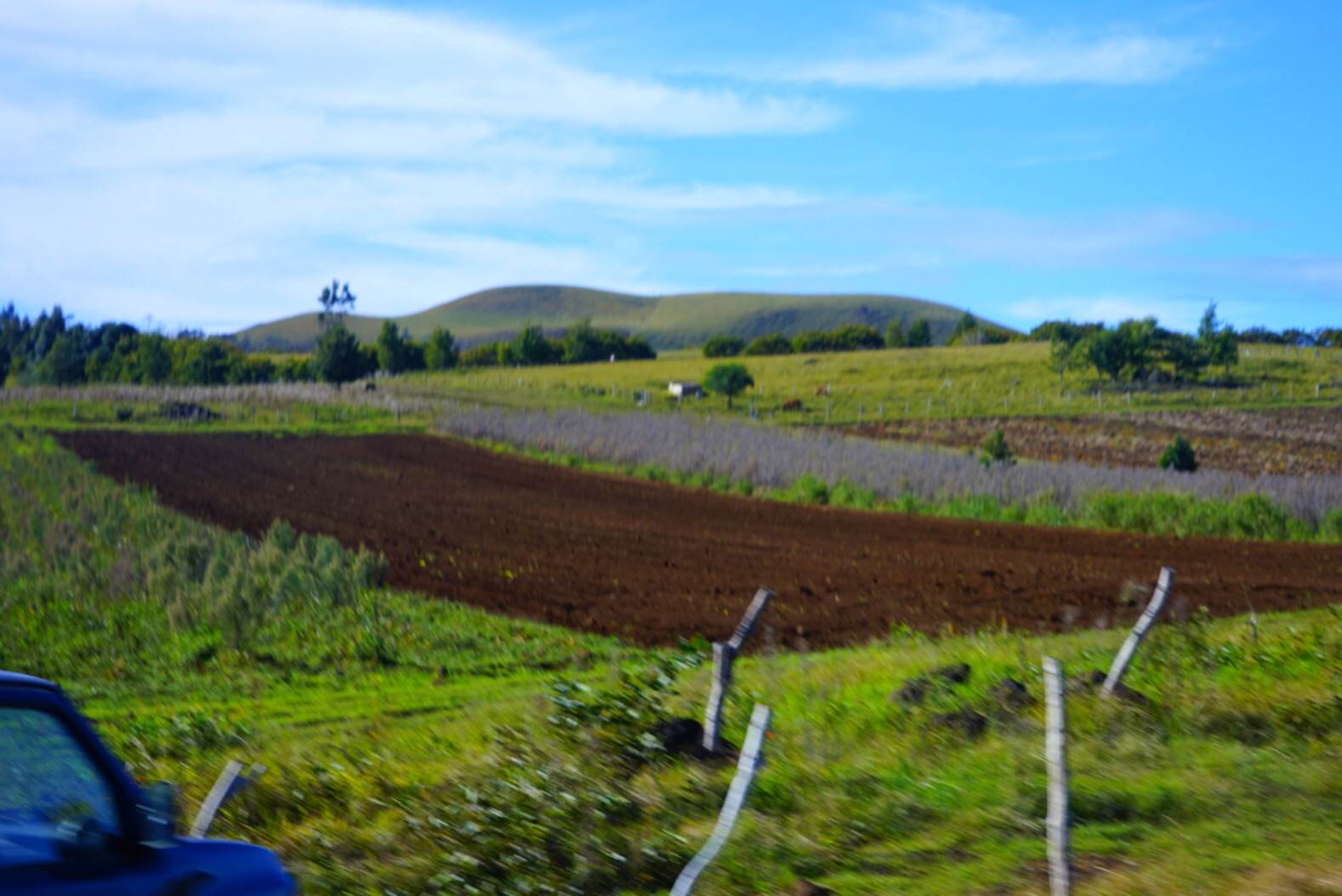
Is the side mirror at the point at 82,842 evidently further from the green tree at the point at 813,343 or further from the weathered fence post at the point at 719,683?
the green tree at the point at 813,343

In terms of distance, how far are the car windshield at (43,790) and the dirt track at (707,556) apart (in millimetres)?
10151

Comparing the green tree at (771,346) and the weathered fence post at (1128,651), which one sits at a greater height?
the green tree at (771,346)

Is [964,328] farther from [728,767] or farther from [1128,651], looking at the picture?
[728,767]

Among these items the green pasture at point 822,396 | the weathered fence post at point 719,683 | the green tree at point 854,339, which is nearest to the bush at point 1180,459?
the green pasture at point 822,396

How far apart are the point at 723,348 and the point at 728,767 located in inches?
4782

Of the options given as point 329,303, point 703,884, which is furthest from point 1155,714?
point 329,303

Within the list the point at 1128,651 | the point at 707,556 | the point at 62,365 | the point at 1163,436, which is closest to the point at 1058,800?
the point at 1128,651

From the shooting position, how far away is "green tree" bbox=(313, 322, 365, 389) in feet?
219

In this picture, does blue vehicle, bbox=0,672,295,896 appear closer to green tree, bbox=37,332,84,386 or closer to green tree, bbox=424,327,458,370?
green tree, bbox=37,332,84,386

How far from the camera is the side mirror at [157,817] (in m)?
2.96

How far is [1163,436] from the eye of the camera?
4281cm

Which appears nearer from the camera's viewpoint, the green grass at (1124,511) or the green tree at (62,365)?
the green grass at (1124,511)

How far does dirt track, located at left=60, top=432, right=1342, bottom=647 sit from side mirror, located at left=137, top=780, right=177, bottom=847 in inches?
395

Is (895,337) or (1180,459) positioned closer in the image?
(1180,459)
